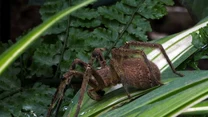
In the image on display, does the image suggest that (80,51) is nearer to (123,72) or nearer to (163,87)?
(123,72)

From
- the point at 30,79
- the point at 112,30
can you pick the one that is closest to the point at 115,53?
the point at 112,30

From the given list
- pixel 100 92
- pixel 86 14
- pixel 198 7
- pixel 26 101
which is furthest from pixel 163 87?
pixel 198 7

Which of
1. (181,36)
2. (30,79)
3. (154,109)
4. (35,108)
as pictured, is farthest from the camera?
(30,79)

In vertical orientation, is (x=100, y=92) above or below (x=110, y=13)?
below

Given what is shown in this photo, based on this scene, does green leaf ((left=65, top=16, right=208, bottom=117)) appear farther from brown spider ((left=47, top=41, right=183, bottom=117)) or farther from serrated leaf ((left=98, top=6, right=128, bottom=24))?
serrated leaf ((left=98, top=6, right=128, bottom=24))

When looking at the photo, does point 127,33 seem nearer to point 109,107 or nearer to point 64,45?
point 64,45

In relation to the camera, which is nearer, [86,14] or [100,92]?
[100,92]

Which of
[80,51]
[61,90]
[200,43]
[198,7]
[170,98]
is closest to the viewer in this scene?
[170,98]

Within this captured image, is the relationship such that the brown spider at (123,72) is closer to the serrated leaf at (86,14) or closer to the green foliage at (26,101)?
the green foliage at (26,101)

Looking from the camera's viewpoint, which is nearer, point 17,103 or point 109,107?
point 109,107
